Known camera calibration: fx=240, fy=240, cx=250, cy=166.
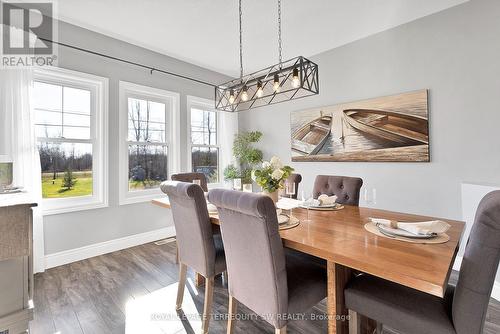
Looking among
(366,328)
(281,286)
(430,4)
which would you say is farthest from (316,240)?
(430,4)

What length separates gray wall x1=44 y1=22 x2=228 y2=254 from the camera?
9.43ft

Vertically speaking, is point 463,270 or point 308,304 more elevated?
point 463,270

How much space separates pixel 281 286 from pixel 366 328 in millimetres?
786

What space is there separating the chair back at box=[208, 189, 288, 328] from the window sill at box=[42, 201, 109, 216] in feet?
8.17

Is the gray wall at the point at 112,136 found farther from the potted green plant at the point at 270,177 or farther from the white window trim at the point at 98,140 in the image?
the potted green plant at the point at 270,177

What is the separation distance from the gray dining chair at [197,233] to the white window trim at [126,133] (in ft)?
6.19

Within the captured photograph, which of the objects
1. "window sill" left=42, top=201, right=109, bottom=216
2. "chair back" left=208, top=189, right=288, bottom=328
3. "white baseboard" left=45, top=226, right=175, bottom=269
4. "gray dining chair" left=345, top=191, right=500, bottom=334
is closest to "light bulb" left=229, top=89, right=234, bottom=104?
"chair back" left=208, top=189, right=288, bottom=328

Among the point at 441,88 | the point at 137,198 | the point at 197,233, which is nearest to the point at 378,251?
the point at 197,233

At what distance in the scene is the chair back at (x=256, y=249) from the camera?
1.18 meters

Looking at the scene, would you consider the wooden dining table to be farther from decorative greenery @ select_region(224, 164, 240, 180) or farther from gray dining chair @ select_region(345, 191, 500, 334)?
decorative greenery @ select_region(224, 164, 240, 180)

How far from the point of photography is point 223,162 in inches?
184

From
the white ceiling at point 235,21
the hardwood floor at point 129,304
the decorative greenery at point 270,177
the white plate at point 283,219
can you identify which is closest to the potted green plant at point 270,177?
the decorative greenery at point 270,177

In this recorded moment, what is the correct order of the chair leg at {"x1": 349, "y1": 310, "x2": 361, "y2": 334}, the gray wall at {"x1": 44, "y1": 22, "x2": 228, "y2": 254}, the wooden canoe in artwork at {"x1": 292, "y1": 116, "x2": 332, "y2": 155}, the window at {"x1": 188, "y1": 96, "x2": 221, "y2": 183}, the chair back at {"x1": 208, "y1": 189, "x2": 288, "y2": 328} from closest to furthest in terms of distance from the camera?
the chair back at {"x1": 208, "y1": 189, "x2": 288, "y2": 328}, the chair leg at {"x1": 349, "y1": 310, "x2": 361, "y2": 334}, the gray wall at {"x1": 44, "y1": 22, "x2": 228, "y2": 254}, the wooden canoe in artwork at {"x1": 292, "y1": 116, "x2": 332, "y2": 155}, the window at {"x1": 188, "y1": 96, "x2": 221, "y2": 183}

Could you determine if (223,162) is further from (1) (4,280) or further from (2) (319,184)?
(1) (4,280)
